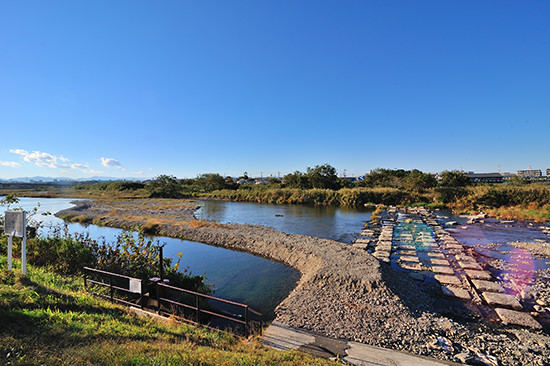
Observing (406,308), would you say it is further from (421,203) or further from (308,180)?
(308,180)

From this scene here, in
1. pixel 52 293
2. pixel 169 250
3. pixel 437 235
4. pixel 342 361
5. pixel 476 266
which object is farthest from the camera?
pixel 437 235

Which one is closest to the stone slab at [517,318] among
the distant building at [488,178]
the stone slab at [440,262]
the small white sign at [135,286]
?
the stone slab at [440,262]

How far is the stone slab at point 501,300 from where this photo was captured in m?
6.84

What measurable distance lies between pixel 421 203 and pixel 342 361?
32557 mm

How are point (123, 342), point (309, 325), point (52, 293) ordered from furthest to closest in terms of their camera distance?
point (309, 325) < point (52, 293) < point (123, 342)

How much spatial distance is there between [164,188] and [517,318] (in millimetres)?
54001

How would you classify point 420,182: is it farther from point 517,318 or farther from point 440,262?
point 517,318

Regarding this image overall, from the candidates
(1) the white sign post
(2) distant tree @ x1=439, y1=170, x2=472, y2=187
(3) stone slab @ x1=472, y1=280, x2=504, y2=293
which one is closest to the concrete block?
(3) stone slab @ x1=472, y1=280, x2=504, y2=293

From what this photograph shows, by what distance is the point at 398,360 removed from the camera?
439 centimetres

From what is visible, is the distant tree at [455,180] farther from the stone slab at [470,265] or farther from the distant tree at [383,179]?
the stone slab at [470,265]

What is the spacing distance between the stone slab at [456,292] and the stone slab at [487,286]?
0.60m

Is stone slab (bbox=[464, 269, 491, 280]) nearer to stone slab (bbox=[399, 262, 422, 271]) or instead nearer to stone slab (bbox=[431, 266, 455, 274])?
stone slab (bbox=[431, 266, 455, 274])

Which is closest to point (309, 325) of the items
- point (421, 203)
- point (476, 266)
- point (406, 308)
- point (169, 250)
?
point (406, 308)

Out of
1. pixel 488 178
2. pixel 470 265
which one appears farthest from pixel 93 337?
pixel 488 178
